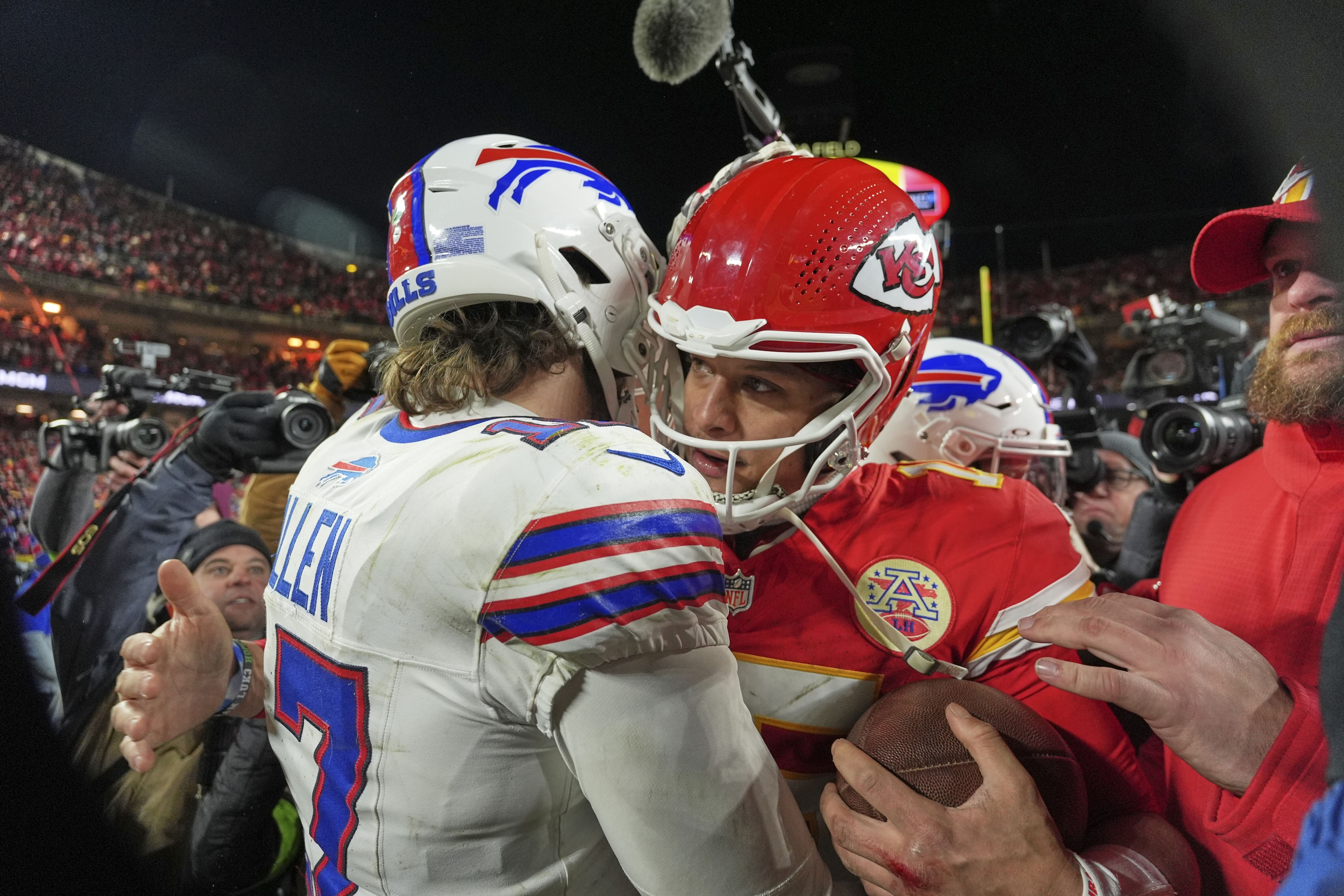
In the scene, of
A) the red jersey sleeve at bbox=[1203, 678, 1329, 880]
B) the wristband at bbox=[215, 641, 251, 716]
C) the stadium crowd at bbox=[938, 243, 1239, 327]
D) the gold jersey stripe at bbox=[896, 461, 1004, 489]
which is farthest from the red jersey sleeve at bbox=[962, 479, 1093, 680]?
the stadium crowd at bbox=[938, 243, 1239, 327]

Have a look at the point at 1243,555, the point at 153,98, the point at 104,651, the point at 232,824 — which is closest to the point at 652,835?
the point at 1243,555

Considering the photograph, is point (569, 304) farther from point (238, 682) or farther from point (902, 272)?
point (238, 682)

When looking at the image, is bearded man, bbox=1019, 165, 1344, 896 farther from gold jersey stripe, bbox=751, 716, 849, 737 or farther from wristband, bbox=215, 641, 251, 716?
wristband, bbox=215, 641, 251, 716

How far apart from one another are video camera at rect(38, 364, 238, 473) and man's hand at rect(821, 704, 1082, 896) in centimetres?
318

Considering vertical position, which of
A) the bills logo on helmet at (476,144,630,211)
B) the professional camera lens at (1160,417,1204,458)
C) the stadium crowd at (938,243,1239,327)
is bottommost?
the stadium crowd at (938,243,1239,327)

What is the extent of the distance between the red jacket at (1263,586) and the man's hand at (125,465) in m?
3.77

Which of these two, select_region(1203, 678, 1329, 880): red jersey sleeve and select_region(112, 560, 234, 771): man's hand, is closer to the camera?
select_region(1203, 678, 1329, 880): red jersey sleeve

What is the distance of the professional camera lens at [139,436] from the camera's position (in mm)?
3023

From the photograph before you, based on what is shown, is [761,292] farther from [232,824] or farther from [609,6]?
[232,824]

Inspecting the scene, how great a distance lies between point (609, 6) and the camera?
2.63 metres

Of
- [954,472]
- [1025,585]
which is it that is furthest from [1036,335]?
[1025,585]

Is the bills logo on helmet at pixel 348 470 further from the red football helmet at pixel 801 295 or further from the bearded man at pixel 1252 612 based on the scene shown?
the bearded man at pixel 1252 612

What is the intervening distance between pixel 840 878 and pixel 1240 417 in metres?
1.93

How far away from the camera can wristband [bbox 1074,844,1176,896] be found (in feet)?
3.22
